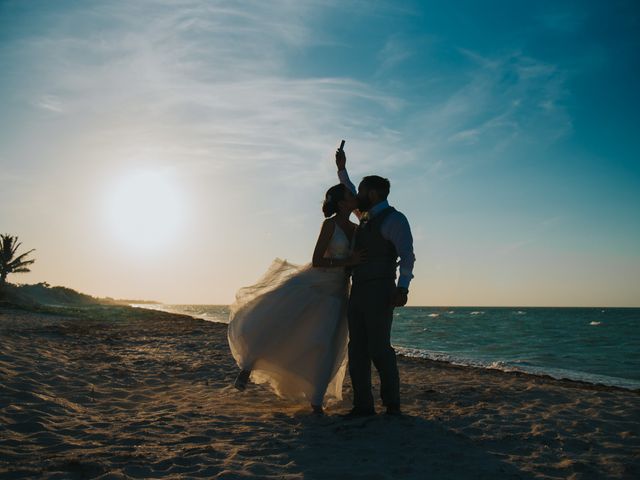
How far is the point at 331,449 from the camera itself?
3912 millimetres

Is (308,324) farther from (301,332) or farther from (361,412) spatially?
(361,412)

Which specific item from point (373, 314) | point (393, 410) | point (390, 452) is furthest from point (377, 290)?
point (390, 452)

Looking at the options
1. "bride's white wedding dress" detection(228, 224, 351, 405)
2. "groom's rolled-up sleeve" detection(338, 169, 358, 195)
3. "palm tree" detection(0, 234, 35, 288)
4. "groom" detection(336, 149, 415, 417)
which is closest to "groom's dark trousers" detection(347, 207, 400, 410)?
"groom" detection(336, 149, 415, 417)

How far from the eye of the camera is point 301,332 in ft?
17.1

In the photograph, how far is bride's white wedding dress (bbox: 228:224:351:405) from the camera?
5.17 metres

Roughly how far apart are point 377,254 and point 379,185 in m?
0.80

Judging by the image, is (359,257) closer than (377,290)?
No

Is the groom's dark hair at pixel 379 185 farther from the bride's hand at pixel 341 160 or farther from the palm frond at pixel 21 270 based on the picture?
the palm frond at pixel 21 270

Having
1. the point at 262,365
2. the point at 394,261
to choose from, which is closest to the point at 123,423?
the point at 262,365

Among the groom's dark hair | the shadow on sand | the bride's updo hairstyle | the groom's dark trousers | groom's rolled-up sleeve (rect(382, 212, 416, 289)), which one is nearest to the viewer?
the shadow on sand

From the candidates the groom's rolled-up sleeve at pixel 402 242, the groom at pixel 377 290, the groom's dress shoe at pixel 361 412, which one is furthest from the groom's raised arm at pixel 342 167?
the groom's dress shoe at pixel 361 412

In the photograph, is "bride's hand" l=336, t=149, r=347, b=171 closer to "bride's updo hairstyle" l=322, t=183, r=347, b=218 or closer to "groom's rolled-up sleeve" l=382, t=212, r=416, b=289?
"bride's updo hairstyle" l=322, t=183, r=347, b=218

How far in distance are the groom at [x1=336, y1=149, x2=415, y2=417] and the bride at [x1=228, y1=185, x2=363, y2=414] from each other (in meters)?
0.22

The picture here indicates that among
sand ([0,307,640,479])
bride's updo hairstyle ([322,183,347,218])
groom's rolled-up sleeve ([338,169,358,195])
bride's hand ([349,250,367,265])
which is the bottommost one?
sand ([0,307,640,479])
